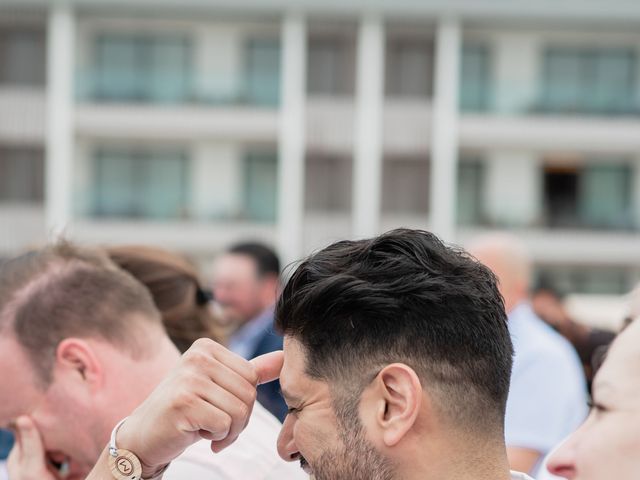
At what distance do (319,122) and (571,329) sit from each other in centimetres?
1601

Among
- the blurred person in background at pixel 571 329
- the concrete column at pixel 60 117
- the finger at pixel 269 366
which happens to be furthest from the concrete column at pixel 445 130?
the finger at pixel 269 366

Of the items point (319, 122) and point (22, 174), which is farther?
point (22, 174)

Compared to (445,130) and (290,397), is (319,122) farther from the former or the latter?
(290,397)

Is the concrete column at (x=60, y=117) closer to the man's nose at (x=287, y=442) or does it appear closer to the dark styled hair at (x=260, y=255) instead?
the dark styled hair at (x=260, y=255)

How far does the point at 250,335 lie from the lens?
6.07 meters

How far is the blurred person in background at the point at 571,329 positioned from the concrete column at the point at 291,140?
43.7ft

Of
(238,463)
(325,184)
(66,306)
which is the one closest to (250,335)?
(66,306)

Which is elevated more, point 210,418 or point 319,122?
point 319,122

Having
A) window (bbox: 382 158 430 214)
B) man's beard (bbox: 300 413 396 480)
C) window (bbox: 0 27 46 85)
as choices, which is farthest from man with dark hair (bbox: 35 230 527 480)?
window (bbox: 0 27 46 85)

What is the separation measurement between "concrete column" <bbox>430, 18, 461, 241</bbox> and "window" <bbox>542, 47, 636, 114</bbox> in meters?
2.50

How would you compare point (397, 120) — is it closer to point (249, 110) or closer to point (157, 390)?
point (249, 110)

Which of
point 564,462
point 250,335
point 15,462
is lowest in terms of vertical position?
point 250,335

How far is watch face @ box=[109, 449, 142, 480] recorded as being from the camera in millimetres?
1822

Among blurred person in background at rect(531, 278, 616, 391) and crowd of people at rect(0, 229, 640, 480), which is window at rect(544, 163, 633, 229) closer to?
blurred person in background at rect(531, 278, 616, 391)
